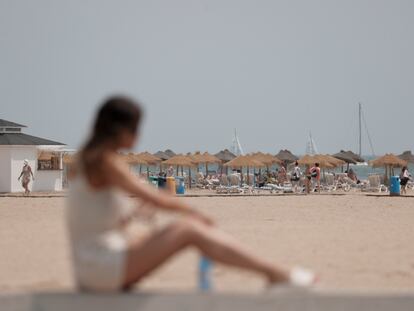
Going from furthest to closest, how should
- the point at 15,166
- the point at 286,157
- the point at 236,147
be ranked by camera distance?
the point at 236,147 → the point at 286,157 → the point at 15,166

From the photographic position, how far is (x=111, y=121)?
406cm

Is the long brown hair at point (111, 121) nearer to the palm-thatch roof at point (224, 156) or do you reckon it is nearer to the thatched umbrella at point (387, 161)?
the thatched umbrella at point (387, 161)

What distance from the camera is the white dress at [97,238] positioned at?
399cm

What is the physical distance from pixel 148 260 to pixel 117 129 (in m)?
0.67

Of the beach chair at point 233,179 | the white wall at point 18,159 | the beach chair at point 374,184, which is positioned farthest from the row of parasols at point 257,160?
the white wall at point 18,159

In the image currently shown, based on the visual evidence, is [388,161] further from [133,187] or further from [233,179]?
[133,187]

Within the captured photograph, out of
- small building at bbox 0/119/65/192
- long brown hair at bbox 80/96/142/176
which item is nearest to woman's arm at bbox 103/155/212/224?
long brown hair at bbox 80/96/142/176

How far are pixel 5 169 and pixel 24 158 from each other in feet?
3.08

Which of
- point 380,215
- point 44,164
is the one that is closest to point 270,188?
point 44,164

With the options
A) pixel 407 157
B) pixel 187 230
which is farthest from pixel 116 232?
pixel 407 157

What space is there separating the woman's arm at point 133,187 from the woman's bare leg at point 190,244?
9cm

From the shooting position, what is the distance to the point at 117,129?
4.05 meters

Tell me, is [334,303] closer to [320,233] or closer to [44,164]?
[320,233]

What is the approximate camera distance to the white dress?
399cm
